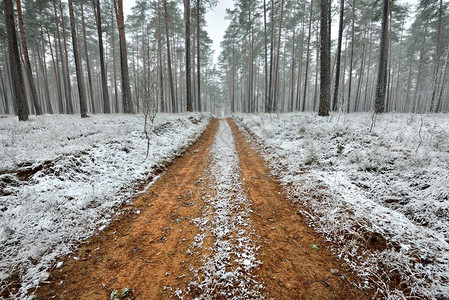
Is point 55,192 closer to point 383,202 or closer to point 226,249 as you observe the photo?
point 226,249

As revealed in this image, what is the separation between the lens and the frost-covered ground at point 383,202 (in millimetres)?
2281

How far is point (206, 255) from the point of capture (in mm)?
2730

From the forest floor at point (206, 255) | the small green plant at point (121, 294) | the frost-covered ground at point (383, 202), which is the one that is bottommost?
the small green plant at point (121, 294)

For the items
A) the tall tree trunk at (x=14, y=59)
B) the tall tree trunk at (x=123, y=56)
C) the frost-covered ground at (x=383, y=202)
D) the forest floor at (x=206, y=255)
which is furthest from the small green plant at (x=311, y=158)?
the tall tree trunk at (x=14, y=59)

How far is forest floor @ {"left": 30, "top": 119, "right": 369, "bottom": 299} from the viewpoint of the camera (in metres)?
2.23

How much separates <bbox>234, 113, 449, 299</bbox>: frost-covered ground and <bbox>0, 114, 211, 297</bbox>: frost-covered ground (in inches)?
175

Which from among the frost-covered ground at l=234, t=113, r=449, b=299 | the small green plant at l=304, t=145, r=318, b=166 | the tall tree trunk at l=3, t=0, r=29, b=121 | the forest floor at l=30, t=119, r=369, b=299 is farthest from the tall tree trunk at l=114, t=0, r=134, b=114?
the small green plant at l=304, t=145, r=318, b=166

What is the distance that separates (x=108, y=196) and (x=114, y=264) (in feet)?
6.75

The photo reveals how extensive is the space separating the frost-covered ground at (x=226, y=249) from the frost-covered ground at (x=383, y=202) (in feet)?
4.62

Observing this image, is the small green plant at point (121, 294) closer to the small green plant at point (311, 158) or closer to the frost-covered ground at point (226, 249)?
the frost-covered ground at point (226, 249)

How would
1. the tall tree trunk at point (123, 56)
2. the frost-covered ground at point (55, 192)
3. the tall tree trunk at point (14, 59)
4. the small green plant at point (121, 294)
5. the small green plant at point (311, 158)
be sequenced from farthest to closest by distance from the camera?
the tall tree trunk at point (123, 56)
the tall tree trunk at point (14, 59)
the small green plant at point (311, 158)
the frost-covered ground at point (55, 192)
the small green plant at point (121, 294)

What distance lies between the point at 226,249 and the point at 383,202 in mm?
3335

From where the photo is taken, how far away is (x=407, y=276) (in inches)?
86.1

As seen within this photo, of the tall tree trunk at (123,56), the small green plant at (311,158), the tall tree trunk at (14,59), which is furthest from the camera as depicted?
the tall tree trunk at (123,56)
